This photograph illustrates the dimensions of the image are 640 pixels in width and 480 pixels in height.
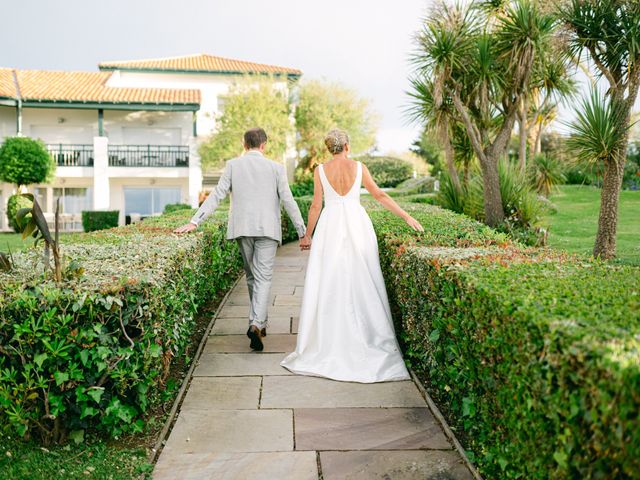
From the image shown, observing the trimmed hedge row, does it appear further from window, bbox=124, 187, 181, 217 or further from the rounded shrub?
A: the rounded shrub

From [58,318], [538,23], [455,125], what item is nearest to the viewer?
[58,318]

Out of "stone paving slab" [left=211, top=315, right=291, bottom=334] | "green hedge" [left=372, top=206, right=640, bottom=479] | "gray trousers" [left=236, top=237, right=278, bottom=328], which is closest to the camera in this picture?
"green hedge" [left=372, top=206, right=640, bottom=479]

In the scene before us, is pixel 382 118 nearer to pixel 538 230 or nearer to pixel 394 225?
pixel 538 230

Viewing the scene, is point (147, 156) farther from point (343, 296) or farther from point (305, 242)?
point (343, 296)

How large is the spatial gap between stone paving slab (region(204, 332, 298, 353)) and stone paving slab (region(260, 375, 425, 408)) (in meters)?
0.81

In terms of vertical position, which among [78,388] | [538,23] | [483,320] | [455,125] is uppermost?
[538,23]

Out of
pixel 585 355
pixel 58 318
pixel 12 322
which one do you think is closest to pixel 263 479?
pixel 58 318

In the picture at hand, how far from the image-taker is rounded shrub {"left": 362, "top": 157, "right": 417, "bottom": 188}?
3994 centimetres

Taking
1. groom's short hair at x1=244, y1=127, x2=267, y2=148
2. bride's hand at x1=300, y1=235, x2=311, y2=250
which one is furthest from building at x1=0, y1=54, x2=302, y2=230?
bride's hand at x1=300, y1=235, x2=311, y2=250

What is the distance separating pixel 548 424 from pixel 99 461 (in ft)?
7.77

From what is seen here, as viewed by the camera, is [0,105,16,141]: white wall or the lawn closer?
the lawn

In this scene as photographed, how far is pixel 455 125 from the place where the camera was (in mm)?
15398

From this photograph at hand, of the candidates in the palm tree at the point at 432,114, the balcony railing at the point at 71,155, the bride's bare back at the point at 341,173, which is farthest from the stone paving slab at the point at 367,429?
the balcony railing at the point at 71,155

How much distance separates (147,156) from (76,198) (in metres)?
4.35
